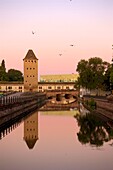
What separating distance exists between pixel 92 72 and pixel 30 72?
47179 millimetres

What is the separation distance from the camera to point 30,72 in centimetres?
12288

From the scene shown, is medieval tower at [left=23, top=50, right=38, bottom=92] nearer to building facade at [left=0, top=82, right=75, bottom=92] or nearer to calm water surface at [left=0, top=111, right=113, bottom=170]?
building facade at [left=0, top=82, right=75, bottom=92]

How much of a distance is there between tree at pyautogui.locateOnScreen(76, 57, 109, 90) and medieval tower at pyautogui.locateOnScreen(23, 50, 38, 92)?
42.8 m

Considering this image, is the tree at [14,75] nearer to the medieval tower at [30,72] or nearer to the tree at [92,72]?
the medieval tower at [30,72]

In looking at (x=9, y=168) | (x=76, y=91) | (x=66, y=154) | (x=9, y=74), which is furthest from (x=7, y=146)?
(x=9, y=74)

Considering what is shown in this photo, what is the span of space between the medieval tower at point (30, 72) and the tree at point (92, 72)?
140 ft

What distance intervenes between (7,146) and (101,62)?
59.3 m

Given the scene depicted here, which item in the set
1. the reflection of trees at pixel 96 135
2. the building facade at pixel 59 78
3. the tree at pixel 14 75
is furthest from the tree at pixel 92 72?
the building facade at pixel 59 78

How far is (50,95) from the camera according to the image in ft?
376

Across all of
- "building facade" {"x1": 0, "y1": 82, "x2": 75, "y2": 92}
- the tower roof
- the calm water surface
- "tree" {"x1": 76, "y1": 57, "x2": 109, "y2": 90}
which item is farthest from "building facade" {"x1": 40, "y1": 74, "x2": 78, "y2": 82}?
the calm water surface

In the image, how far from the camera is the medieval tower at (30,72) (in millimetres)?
121062

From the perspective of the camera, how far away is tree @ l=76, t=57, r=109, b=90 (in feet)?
254

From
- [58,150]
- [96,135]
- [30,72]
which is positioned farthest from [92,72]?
[58,150]

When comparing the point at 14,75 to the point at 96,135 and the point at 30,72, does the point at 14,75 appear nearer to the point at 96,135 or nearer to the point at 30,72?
the point at 30,72
